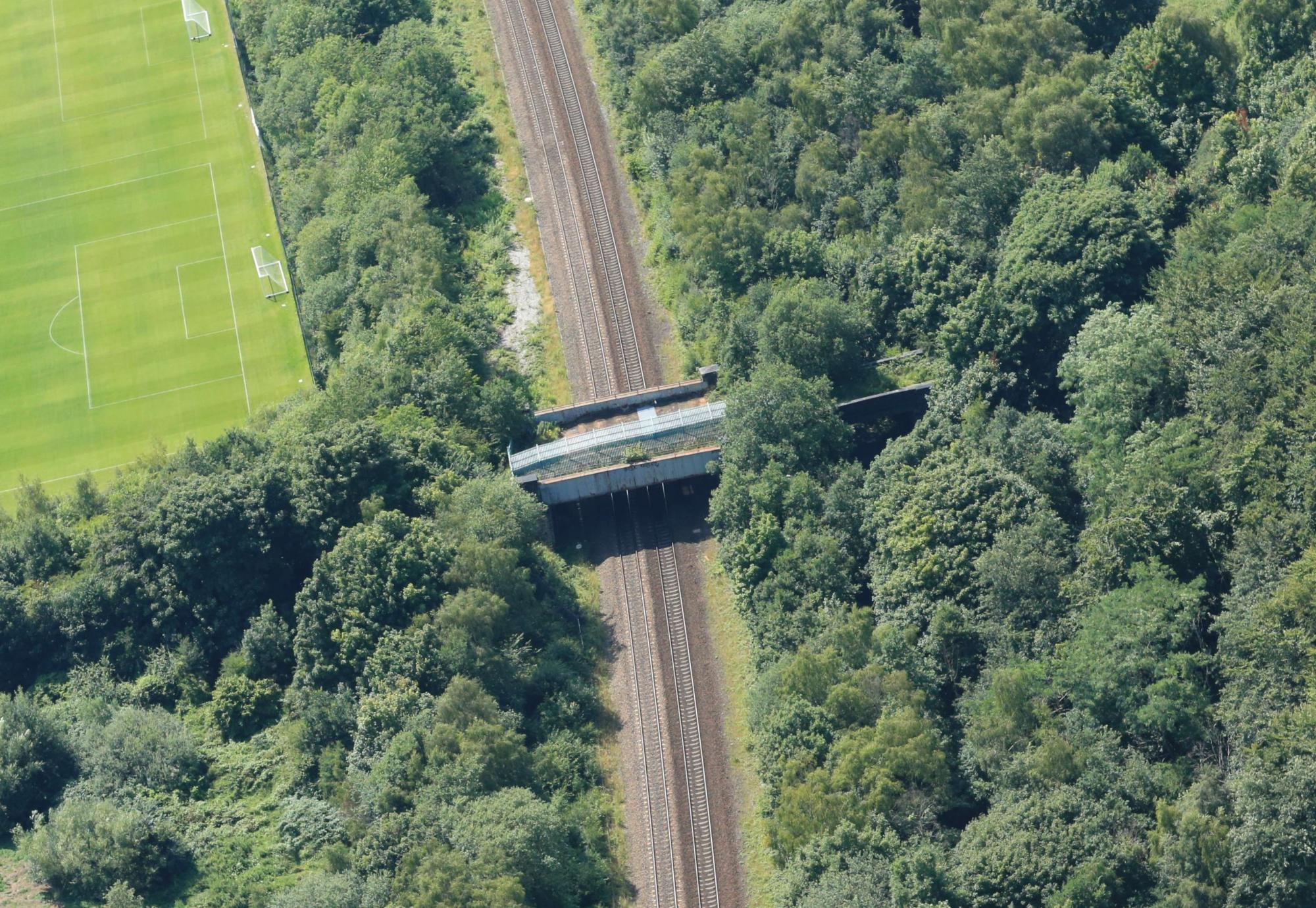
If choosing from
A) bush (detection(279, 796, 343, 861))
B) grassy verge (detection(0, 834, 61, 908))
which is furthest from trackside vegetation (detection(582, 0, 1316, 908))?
grassy verge (detection(0, 834, 61, 908))

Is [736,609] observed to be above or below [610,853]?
above

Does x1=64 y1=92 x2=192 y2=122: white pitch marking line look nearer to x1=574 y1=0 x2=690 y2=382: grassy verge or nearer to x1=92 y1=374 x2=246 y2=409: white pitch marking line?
x1=92 y1=374 x2=246 y2=409: white pitch marking line

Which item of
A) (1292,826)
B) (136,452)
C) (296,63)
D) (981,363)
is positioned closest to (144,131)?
(296,63)

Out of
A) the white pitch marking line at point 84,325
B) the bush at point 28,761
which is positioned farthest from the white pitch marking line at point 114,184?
the bush at point 28,761

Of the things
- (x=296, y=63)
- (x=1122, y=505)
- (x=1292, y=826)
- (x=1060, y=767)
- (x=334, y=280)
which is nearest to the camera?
(x=1292, y=826)

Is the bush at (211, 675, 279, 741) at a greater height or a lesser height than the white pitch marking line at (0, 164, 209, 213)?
lesser

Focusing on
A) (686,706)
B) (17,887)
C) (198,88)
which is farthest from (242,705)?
(198,88)

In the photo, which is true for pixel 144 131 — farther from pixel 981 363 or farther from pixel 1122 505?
pixel 1122 505
